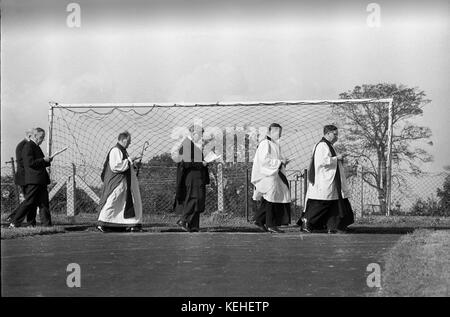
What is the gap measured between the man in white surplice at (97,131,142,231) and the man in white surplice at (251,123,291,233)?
2077 millimetres

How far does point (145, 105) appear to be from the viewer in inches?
725

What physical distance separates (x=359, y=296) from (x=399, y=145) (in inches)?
626

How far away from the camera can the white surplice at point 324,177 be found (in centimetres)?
1518

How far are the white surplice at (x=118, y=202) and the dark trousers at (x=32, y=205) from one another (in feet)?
3.94

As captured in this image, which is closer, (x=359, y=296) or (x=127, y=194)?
(x=359, y=296)

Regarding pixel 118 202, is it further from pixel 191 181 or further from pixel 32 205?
pixel 32 205

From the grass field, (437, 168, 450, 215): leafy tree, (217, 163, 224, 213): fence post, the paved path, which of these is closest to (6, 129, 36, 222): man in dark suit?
the paved path

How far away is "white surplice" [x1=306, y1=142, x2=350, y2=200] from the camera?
15180 millimetres

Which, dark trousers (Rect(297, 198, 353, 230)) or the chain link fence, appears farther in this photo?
the chain link fence

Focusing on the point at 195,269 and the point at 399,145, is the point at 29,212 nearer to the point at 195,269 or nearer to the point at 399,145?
the point at 195,269

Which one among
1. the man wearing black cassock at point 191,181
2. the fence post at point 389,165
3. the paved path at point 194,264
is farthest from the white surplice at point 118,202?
the fence post at point 389,165

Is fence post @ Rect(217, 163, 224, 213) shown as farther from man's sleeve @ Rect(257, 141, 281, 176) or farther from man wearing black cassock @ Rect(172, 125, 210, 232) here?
man's sleeve @ Rect(257, 141, 281, 176)
